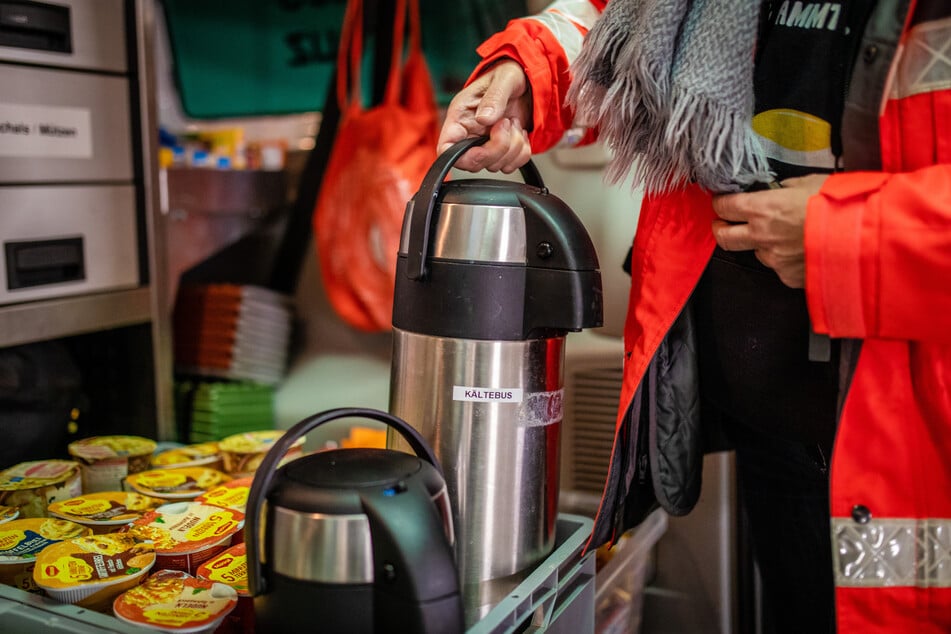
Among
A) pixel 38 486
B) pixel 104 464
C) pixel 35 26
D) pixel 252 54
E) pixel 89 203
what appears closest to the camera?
pixel 38 486

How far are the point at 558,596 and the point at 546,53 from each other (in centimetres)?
65

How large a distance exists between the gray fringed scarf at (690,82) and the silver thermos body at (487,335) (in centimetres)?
13

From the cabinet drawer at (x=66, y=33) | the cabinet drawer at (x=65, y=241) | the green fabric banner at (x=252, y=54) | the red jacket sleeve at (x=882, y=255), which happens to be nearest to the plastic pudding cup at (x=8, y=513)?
the cabinet drawer at (x=65, y=241)

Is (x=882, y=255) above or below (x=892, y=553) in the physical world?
above

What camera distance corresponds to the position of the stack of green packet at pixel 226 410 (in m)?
1.93

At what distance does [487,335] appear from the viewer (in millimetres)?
833

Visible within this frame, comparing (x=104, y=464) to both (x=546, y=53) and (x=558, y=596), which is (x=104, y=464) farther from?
(x=546, y=53)

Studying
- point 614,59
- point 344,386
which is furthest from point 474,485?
point 344,386

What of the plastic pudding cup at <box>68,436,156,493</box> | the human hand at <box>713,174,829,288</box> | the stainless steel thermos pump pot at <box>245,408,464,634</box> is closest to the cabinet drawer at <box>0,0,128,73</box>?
the plastic pudding cup at <box>68,436,156,493</box>

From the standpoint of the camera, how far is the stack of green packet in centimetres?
193

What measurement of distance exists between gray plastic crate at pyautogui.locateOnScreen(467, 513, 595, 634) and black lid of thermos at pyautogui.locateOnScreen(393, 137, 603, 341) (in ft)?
0.84

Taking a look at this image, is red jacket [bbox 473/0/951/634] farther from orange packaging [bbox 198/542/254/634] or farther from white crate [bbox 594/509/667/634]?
orange packaging [bbox 198/542/254/634]

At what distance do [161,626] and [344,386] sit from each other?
48.8 inches

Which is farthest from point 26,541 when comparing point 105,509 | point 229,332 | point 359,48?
point 359,48
